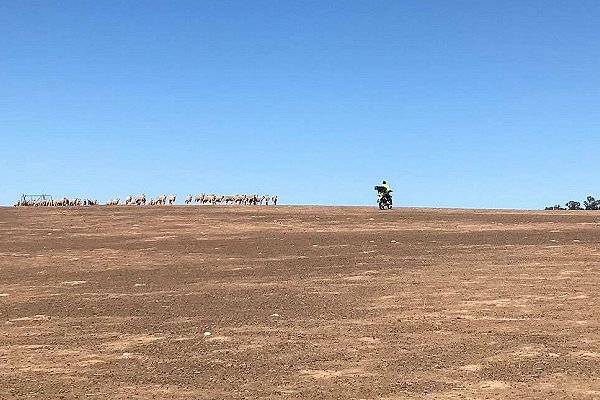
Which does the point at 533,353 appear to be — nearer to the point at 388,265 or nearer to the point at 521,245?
the point at 388,265

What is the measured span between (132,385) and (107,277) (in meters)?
12.3

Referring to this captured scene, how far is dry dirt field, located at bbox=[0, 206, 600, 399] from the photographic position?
31.1 feet

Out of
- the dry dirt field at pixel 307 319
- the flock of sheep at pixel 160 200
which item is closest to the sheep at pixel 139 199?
the flock of sheep at pixel 160 200

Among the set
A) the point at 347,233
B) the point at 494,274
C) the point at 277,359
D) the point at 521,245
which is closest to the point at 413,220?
the point at 347,233

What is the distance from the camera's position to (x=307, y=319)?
13953mm

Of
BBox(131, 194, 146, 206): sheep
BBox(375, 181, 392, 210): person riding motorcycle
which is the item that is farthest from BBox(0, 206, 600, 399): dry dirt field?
BBox(131, 194, 146, 206): sheep

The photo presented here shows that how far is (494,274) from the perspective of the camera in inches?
736

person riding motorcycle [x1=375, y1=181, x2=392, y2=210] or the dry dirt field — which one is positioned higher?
person riding motorcycle [x1=375, y1=181, x2=392, y2=210]

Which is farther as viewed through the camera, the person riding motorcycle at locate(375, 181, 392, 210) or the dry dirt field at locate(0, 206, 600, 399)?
the person riding motorcycle at locate(375, 181, 392, 210)

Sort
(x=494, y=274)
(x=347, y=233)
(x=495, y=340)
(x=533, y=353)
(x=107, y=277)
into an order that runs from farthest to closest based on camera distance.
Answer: (x=347, y=233), (x=107, y=277), (x=494, y=274), (x=495, y=340), (x=533, y=353)

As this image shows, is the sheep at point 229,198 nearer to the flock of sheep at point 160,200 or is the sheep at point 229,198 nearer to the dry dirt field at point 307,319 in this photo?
the flock of sheep at point 160,200

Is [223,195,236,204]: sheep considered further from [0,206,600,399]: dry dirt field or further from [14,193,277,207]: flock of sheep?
[0,206,600,399]: dry dirt field

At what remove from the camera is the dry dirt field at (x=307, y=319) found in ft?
31.1

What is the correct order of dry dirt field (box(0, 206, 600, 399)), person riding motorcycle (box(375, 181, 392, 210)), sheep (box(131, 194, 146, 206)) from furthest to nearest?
1. sheep (box(131, 194, 146, 206))
2. person riding motorcycle (box(375, 181, 392, 210))
3. dry dirt field (box(0, 206, 600, 399))
